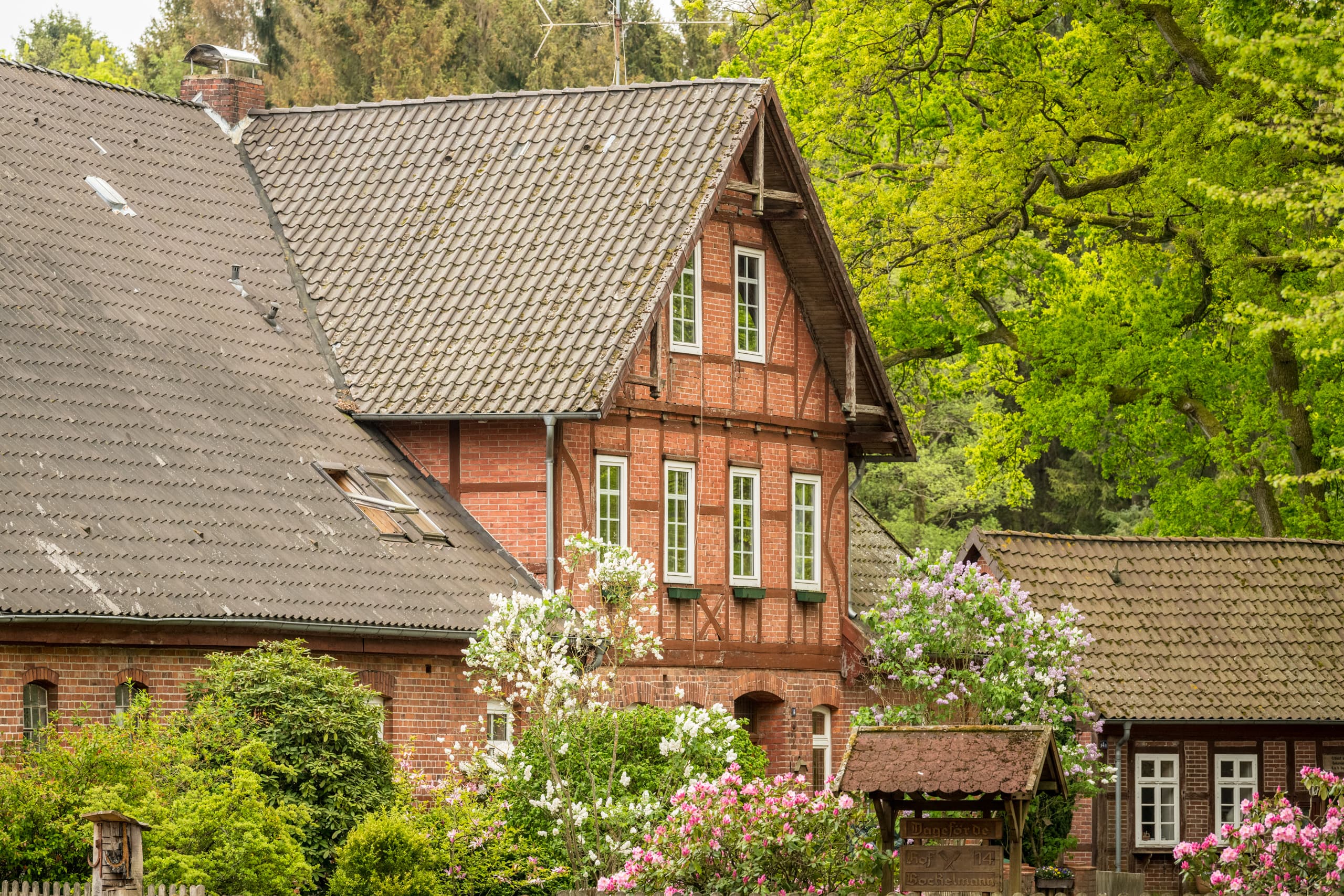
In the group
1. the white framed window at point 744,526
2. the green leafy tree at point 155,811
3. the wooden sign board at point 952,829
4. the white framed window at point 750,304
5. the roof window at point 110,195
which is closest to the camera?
the green leafy tree at point 155,811

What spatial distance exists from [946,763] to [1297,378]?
18729 mm

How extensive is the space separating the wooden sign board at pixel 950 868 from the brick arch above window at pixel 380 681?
6.67 m

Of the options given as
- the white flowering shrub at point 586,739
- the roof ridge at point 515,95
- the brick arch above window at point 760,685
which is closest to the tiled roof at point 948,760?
the white flowering shrub at point 586,739

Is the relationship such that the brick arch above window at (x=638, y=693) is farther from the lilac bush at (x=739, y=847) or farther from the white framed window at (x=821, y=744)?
the lilac bush at (x=739, y=847)

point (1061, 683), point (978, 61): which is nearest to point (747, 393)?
point (1061, 683)

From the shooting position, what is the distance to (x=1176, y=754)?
3116cm

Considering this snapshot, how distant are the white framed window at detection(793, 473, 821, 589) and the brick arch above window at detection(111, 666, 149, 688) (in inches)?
422

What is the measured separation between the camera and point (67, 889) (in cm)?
1593

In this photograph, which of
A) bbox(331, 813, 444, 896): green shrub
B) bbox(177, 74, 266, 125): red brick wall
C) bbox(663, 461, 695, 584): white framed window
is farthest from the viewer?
bbox(177, 74, 266, 125): red brick wall

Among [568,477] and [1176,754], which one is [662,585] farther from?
[1176,754]

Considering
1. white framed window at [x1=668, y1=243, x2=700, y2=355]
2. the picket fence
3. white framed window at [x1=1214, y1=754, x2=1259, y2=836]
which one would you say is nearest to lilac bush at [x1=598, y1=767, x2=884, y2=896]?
the picket fence

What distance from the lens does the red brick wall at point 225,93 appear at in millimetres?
32219

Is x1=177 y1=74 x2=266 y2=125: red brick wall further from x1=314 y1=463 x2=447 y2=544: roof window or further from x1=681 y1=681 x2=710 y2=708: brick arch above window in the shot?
x1=681 y1=681 x2=710 y2=708: brick arch above window

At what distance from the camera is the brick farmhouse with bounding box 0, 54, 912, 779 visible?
2294 centimetres
